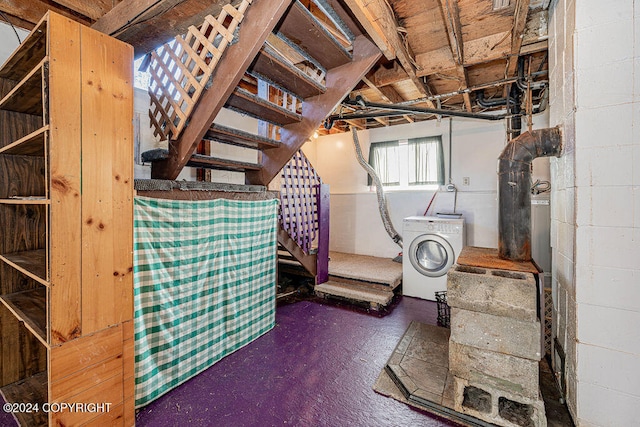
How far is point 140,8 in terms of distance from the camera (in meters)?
1.67

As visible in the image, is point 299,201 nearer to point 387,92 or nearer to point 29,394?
point 387,92

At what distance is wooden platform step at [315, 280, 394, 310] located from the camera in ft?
11.0

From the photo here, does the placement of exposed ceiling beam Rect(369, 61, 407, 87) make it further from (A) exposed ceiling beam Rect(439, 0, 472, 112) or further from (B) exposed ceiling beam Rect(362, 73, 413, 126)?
(A) exposed ceiling beam Rect(439, 0, 472, 112)

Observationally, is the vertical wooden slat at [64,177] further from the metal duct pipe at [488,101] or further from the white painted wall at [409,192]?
the white painted wall at [409,192]

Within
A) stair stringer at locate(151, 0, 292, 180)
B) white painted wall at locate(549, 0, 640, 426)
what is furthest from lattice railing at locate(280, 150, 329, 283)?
white painted wall at locate(549, 0, 640, 426)

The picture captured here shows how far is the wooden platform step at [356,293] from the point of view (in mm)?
3348

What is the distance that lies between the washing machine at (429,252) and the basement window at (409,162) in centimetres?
105

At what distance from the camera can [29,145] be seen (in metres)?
1.64

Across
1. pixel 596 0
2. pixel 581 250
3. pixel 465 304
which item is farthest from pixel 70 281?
pixel 596 0

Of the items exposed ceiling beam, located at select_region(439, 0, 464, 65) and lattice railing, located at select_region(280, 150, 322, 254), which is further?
lattice railing, located at select_region(280, 150, 322, 254)

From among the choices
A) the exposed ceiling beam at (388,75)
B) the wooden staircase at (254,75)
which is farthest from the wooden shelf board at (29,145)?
the exposed ceiling beam at (388,75)

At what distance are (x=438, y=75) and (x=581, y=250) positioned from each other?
7.32 ft

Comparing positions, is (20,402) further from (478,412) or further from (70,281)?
(478,412)

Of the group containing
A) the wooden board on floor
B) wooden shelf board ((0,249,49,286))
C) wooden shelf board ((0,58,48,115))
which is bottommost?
the wooden board on floor
